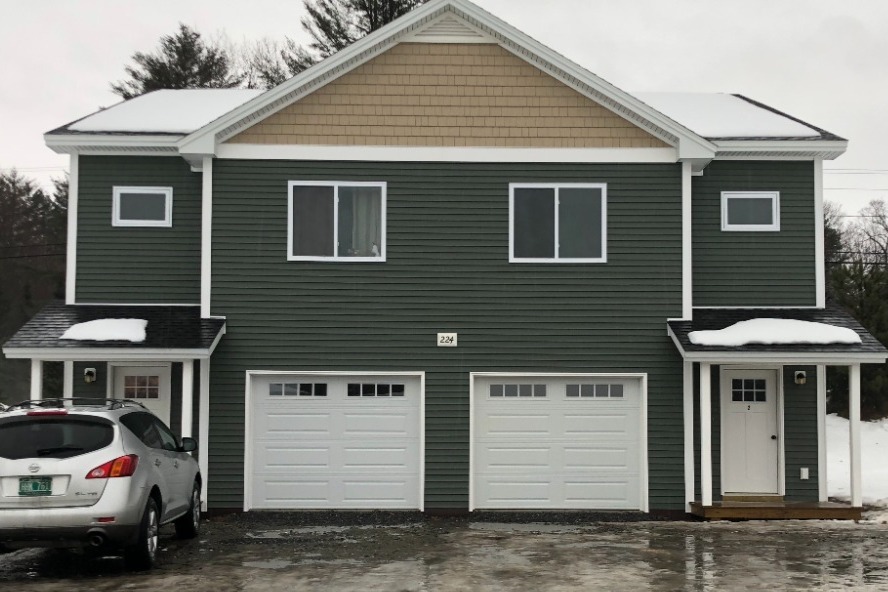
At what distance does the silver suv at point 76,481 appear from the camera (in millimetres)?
9867

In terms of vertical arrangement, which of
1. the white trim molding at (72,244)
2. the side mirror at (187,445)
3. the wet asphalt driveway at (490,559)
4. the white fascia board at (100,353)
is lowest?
the wet asphalt driveway at (490,559)

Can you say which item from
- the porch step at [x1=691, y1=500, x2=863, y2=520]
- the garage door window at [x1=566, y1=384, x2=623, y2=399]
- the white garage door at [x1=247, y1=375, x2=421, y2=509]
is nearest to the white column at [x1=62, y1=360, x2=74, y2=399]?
the white garage door at [x1=247, y1=375, x2=421, y2=509]

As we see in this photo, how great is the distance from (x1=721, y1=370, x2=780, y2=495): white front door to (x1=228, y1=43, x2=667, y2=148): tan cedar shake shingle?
13.0 ft

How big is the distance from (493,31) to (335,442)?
21.5ft

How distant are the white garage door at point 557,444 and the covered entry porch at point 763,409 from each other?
91 centimetres

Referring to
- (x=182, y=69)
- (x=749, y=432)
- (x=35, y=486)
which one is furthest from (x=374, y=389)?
(x=182, y=69)

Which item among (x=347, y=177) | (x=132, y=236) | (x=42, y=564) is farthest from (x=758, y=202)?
(x=42, y=564)

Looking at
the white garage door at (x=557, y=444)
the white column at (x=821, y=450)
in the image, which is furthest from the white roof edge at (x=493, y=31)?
the white column at (x=821, y=450)

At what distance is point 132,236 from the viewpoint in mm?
16859

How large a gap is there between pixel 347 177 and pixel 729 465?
7294mm

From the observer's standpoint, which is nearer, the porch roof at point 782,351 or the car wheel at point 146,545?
the car wheel at point 146,545

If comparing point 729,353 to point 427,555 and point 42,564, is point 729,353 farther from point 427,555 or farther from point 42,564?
point 42,564

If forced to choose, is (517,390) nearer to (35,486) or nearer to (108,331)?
(108,331)

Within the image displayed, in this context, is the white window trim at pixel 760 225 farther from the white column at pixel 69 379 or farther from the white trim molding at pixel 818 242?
the white column at pixel 69 379
